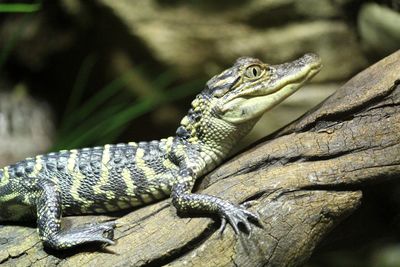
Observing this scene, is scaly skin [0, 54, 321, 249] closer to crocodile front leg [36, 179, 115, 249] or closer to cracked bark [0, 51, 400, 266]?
crocodile front leg [36, 179, 115, 249]

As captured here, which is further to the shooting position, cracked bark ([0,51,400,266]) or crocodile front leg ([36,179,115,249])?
A: crocodile front leg ([36,179,115,249])

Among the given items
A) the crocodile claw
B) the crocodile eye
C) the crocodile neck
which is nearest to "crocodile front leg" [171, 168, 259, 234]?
the crocodile claw

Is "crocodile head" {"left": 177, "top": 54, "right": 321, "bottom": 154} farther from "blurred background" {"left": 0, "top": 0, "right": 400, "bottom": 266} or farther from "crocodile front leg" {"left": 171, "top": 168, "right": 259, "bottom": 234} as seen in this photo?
"blurred background" {"left": 0, "top": 0, "right": 400, "bottom": 266}

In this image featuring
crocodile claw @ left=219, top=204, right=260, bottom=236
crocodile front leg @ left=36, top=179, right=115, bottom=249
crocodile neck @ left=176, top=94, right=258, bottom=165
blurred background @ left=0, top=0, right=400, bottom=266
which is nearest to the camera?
crocodile claw @ left=219, top=204, right=260, bottom=236

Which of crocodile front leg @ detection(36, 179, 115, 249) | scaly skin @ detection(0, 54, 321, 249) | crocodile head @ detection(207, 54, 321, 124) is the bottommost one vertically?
crocodile front leg @ detection(36, 179, 115, 249)

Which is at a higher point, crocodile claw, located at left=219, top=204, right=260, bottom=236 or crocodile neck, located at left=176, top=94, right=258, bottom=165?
crocodile neck, located at left=176, top=94, right=258, bottom=165

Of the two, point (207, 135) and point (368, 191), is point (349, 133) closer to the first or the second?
point (368, 191)

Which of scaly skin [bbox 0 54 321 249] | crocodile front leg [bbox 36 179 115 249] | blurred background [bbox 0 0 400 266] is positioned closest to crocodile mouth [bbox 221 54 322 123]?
scaly skin [bbox 0 54 321 249]

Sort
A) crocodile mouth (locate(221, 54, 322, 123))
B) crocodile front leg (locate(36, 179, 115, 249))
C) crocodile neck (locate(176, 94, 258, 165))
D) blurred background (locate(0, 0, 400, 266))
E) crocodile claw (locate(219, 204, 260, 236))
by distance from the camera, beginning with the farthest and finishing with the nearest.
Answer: blurred background (locate(0, 0, 400, 266)), crocodile neck (locate(176, 94, 258, 165)), crocodile mouth (locate(221, 54, 322, 123)), crocodile front leg (locate(36, 179, 115, 249)), crocodile claw (locate(219, 204, 260, 236))

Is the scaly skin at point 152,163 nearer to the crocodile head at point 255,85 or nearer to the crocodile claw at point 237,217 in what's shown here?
the crocodile head at point 255,85
